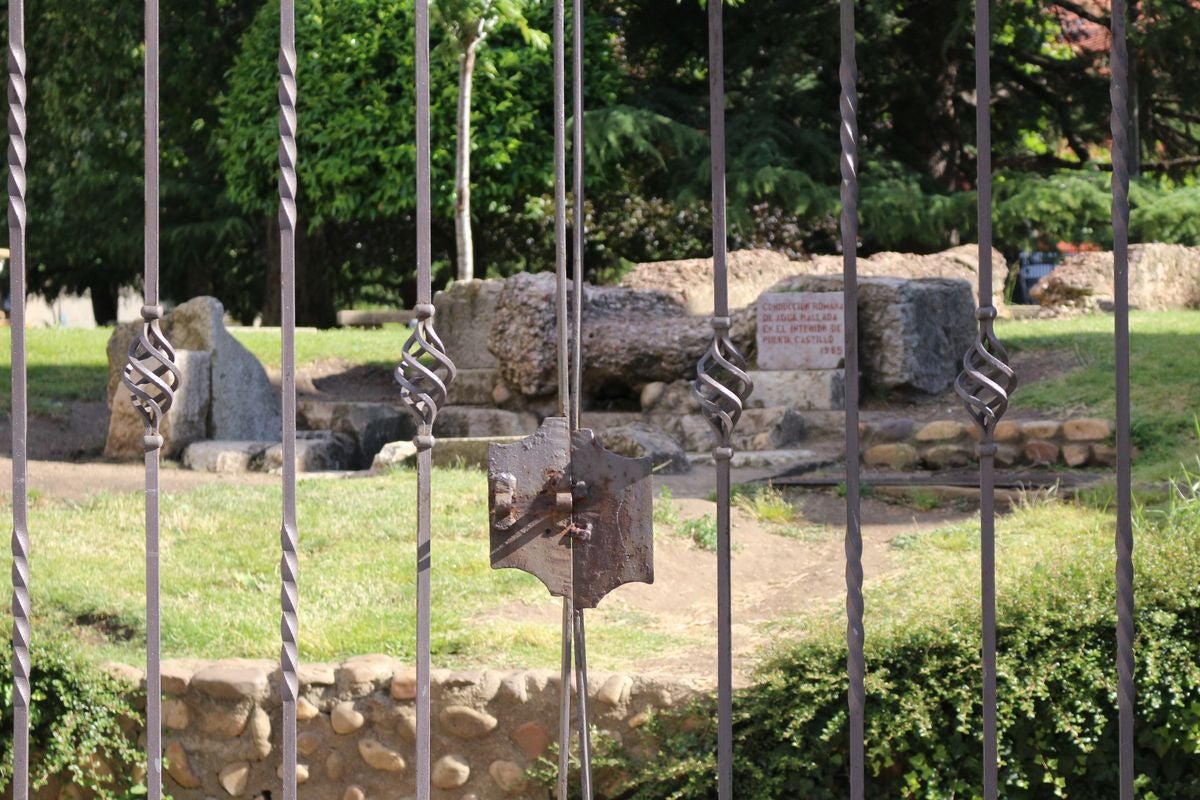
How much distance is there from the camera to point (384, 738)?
15.4ft

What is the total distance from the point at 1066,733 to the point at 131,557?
3.86 meters

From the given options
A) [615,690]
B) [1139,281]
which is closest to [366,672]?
[615,690]

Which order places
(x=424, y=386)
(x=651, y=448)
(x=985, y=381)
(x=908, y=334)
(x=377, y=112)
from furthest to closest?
(x=377, y=112) → (x=908, y=334) → (x=651, y=448) → (x=424, y=386) → (x=985, y=381)

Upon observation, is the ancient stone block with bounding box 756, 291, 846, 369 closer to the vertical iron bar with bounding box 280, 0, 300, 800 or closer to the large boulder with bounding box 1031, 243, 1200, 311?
the large boulder with bounding box 1031, 243, 1200, 311

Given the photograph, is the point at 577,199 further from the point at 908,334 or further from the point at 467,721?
the point at 908,334

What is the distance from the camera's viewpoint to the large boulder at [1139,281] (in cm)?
1430

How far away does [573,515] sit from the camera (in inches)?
89.1

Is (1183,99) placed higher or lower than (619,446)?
higher

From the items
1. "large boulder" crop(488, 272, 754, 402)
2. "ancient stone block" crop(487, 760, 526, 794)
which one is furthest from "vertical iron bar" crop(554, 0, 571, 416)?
"large boulder" crop(488, 272, 754, 402)

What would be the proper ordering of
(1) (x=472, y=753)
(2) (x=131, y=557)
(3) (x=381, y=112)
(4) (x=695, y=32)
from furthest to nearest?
(4) (x=695, y=32), (3) (x=381, y=112), (2) (x=131, y=557), (1) (x=472, y=753)

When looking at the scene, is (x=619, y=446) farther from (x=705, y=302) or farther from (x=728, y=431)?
(x=728, y=431)

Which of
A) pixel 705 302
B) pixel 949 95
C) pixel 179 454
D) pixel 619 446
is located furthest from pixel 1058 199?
pixel 179 454

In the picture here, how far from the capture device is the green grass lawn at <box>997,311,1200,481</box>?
8.02 m

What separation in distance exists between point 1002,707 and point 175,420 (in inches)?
261
